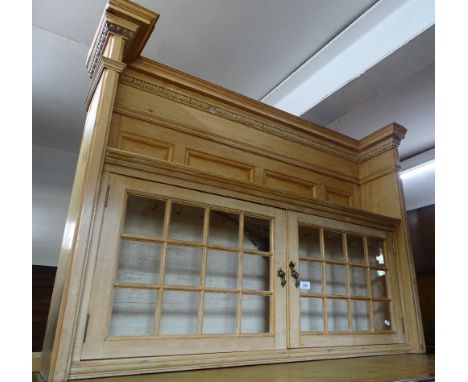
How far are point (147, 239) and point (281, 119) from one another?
0.82m

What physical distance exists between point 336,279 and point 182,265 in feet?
1.93

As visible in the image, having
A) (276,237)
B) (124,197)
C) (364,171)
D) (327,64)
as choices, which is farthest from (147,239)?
(327,64)

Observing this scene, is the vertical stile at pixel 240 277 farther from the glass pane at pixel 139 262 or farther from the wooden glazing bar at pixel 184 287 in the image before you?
the glass pane at pixel 139 262

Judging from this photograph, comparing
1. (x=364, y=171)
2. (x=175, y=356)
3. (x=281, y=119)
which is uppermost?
(x=281, y=119)

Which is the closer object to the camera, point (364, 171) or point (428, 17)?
point (428, 17)

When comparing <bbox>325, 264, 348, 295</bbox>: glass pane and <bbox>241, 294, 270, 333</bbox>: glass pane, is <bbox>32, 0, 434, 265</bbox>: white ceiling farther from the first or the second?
<bbox>241, 294, 270, 333</bbox>: glass pane

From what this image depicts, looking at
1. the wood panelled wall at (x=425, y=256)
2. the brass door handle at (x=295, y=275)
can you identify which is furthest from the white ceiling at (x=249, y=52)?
the brass door handle at (x=295, y=275)

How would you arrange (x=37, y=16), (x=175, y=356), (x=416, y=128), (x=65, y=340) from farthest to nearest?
(x=416, y=128), (x=37, y=16), (x=175, y=356), (x=65, y=340)

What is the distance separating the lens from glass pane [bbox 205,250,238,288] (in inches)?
43.1

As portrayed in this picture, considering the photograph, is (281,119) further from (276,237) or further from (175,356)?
(175,356)

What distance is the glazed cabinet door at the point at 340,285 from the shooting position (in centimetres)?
118

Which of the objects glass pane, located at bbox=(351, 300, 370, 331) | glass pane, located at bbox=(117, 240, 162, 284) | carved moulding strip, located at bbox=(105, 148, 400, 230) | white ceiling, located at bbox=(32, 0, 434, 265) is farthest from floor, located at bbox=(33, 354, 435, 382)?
white ceiling, located at bbox=(32, 0, 434, 265)

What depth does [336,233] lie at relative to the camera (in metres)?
1.35

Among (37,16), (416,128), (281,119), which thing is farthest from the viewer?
(416,128)
